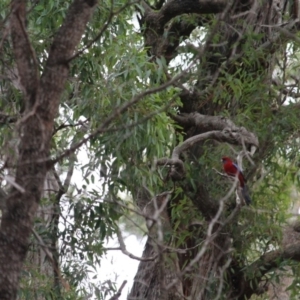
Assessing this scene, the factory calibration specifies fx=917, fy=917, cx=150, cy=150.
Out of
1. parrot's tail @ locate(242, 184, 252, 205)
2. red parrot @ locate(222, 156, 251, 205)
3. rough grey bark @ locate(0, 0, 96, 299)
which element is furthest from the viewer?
parrot's tail @ locate(242, 184, 252, 205)

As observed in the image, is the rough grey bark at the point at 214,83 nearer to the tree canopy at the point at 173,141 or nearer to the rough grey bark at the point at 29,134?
the tree canopy at the point at 173,141

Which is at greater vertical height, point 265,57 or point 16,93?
point 265,57

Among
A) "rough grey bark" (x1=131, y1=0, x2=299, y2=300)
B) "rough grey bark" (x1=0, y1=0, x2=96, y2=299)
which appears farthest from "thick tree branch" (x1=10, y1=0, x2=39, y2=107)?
"rough grey bark" (x1=131, y1=0, x2=299, y2=300)

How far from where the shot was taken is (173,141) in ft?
21.7

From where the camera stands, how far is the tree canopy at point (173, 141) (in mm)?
A: 5781

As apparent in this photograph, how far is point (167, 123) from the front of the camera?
607 centimetres

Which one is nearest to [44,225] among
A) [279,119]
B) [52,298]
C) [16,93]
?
[52,298]

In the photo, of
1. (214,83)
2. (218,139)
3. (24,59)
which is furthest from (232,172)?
(24,59)

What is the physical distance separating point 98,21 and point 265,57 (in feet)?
5.18

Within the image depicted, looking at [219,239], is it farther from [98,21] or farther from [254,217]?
[98,21]

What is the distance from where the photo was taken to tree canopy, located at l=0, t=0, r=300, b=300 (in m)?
5.78

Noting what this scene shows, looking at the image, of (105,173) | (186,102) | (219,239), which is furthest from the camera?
(186,102)

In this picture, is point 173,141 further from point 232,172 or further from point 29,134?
point 29,134

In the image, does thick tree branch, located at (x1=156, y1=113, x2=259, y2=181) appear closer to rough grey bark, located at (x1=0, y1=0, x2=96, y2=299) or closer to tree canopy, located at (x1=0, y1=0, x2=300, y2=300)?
tree canopy, located at (x1=0, y1=0, x2=300, y2=300)
